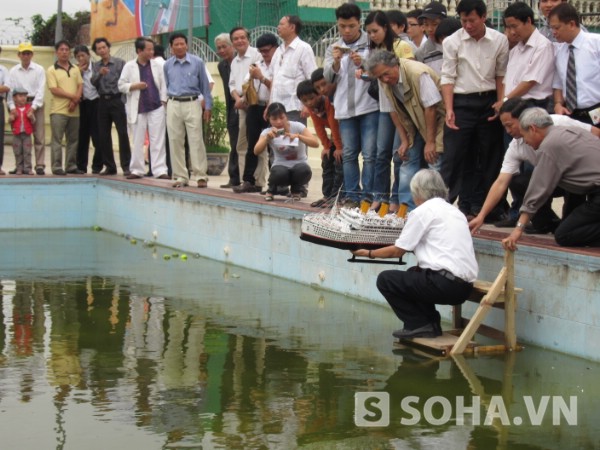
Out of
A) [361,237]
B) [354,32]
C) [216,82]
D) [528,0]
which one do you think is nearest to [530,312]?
[361,237]

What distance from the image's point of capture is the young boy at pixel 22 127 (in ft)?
45.1

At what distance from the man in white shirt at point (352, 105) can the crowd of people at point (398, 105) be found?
0.01 meters

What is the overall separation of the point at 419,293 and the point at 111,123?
7.73 meters

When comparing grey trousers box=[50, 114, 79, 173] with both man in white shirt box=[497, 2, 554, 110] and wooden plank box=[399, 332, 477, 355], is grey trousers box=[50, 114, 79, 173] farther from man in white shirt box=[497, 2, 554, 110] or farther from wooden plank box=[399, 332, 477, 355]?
wooden plank box=[399, 332, 477, 355]

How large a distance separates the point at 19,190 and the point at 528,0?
13011 millimetres

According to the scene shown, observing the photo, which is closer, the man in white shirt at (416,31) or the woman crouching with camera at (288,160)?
the man in white shirt at (416,31)

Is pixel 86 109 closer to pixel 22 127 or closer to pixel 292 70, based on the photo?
pixel 22 127

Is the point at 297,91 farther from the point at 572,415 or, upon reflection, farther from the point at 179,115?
the point at 572,415

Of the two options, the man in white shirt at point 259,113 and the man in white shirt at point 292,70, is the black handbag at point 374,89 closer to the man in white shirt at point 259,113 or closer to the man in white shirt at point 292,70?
the man in white shirt at point 292,70

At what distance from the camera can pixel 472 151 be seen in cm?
869

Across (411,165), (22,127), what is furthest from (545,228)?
(22,127)

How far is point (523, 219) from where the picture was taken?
6.96 meters

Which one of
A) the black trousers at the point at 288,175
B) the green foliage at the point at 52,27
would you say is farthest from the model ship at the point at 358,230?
the green foliage at the point at 52,27

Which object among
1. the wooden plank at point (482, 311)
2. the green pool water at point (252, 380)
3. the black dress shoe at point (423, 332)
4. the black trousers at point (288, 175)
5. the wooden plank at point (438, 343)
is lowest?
the green pool water at point (252, 380)
